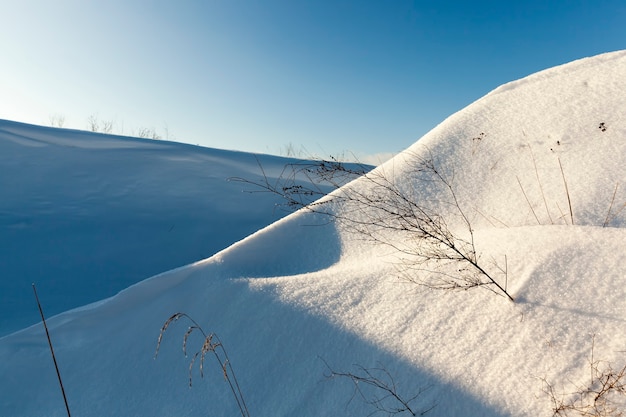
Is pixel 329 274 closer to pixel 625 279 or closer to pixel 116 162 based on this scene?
pixel 625 279

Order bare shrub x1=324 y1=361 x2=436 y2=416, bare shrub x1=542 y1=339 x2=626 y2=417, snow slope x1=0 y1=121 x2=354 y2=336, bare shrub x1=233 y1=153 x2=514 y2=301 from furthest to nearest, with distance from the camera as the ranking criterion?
1. snow slope x1=0 y1=121 x2=354 y2=336
2. bare shrub x1=233 y1=153 x2=514 y2=301
3. bare shrub x1=324 y1=361 x2=436 y2=416
4. bare shrub x1=542 y1=339 x2=626 y2=417

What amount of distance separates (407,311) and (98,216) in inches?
117

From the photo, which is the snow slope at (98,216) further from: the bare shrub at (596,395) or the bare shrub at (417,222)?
the bare shrub at (596,395)

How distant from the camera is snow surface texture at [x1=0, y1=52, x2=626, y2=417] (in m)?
1.18

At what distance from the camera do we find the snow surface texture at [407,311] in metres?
→ 1.18

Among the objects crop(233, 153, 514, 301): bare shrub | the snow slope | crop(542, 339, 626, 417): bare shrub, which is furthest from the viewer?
the snow slope

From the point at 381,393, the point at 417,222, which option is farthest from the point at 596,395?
the point at 417,222

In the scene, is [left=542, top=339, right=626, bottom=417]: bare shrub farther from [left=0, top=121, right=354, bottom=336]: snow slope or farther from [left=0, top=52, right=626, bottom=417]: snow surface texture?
[left=0, top=121, right=354, bottom=336]: snow slope

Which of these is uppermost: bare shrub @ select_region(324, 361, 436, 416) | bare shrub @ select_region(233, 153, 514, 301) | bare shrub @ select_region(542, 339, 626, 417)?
bare shrub @ select_region(233, 153, 514, 301)

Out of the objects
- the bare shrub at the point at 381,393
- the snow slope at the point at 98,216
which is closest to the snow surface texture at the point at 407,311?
the bare shrub at the point at 381,393

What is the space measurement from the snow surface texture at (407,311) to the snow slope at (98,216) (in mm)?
947

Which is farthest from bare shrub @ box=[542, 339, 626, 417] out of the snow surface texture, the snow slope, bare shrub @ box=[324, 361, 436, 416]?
the snow slope

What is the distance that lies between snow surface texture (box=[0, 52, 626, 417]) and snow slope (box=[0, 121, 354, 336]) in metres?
0.95

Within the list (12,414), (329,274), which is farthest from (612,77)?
(12,414)
